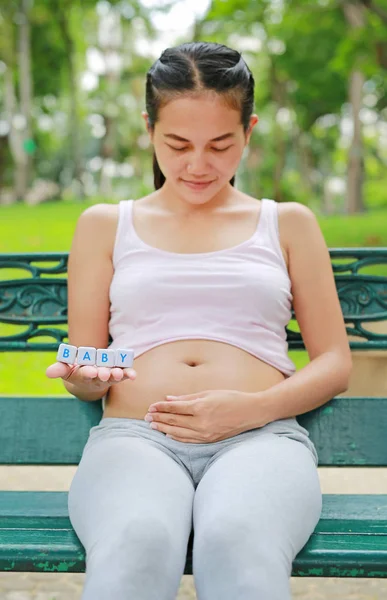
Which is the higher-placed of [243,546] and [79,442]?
[243,546]

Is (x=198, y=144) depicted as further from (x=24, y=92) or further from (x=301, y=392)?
(x=24, y=92)

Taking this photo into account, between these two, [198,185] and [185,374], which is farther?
[198,185]

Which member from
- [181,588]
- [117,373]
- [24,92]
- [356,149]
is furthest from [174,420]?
[24,92]

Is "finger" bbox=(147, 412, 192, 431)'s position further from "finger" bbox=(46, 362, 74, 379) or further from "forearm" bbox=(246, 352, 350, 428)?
"finger" bbox=(46, 362, 74, 379)

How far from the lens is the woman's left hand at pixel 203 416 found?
91.3 inches

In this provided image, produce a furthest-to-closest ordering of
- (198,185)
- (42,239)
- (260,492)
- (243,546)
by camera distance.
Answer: (42,239), (198,185), (260,492), (243,546)

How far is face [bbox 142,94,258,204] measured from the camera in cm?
253

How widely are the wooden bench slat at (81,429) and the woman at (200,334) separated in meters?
0.35

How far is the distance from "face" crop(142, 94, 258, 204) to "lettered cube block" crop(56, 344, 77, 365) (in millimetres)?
771

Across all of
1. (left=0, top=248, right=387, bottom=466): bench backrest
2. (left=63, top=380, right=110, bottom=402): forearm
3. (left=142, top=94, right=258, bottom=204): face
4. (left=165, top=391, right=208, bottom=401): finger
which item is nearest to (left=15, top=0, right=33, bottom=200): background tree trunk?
(left=0, top=248, right=387, bottom=466): bench backrest

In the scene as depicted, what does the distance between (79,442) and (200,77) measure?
1.35 m

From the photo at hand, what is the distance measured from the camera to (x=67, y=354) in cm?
209

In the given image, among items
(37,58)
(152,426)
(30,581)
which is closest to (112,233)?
(152,426)

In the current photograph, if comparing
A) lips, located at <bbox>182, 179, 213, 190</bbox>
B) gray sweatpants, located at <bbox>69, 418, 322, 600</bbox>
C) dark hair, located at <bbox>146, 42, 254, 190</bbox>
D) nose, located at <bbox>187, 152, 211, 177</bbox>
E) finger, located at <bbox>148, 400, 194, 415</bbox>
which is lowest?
gray sweatpants, located at <bbox>69, 418, 322, 600</bbox>
